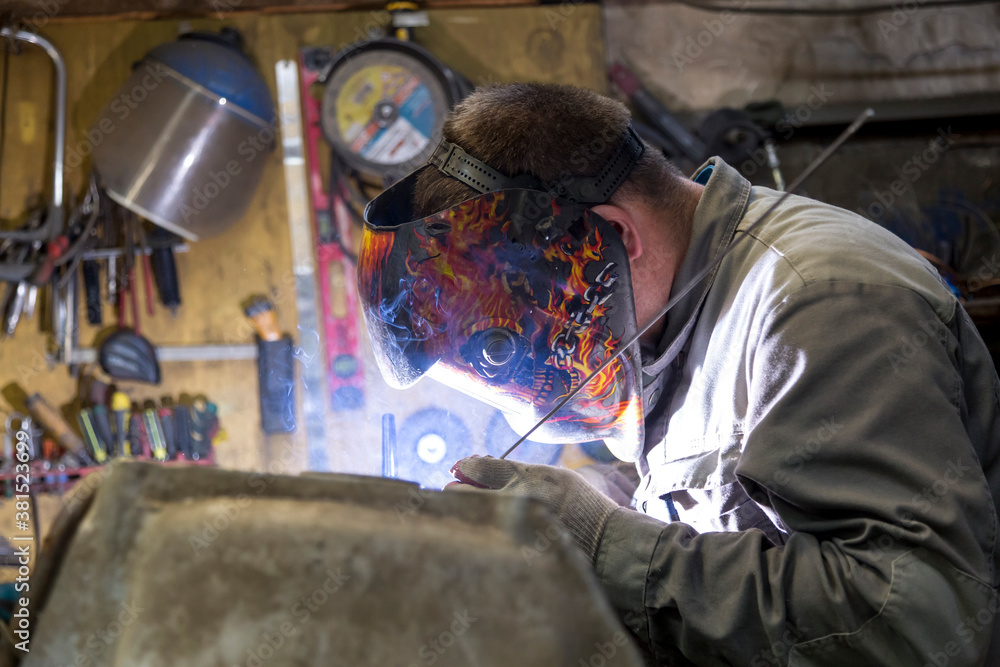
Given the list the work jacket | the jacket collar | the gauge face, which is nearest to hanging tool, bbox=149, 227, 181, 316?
the gauge face

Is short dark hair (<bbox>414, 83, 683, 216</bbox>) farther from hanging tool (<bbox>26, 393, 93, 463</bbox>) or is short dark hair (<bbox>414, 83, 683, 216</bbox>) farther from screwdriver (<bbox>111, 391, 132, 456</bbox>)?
hanging tool (<bbox>26, 393, 93, 463</bbox>)

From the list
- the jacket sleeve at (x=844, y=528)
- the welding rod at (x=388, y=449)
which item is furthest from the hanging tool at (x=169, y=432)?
the jacket sleeve at (x=844, y=528)

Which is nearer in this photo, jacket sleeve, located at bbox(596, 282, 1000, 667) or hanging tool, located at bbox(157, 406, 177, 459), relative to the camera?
jacket sleeve, located at bbox(596, 282, 1000, 667)

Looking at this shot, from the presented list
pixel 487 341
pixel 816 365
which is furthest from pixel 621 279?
pixel 816 365

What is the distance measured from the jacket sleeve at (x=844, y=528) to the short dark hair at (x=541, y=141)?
0.44 m

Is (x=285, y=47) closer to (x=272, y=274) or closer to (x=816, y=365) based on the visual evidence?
(x=272, y=274)

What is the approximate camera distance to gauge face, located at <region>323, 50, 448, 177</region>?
300cm

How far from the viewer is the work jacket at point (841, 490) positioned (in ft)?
3.44

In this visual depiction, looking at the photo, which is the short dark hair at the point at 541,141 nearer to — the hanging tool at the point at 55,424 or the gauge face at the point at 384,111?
the gauge face at the point at 384,111

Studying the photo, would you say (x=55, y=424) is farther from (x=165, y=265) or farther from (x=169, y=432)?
(x=165, y=265)

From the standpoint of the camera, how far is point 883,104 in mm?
3312

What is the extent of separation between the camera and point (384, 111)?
2996 mm

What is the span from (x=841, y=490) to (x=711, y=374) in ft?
1.38

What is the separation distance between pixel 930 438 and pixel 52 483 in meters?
3.17
